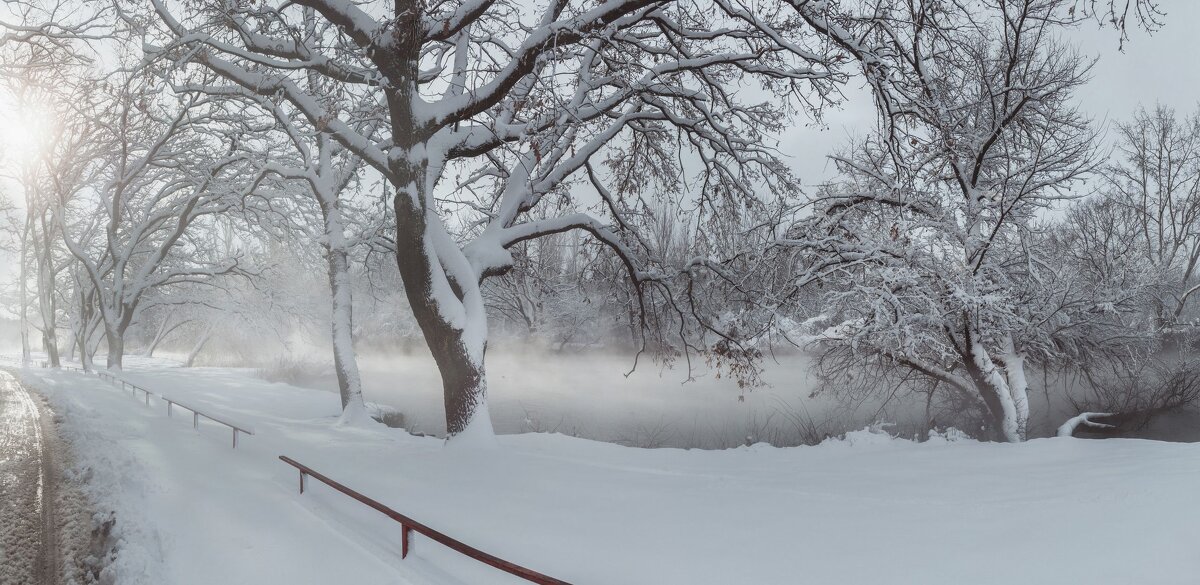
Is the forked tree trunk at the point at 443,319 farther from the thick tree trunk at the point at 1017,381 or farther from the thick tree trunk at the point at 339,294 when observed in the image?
the thick tree trunk at the point at 1017,381

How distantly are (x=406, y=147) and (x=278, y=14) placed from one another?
8.57 ft

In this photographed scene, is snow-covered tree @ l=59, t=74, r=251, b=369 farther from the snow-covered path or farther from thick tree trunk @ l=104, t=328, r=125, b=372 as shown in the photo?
the snow-covered path

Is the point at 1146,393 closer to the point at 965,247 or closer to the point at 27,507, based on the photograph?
the point at 965,247

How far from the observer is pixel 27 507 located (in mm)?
7090

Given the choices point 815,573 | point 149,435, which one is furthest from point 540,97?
point 149,435

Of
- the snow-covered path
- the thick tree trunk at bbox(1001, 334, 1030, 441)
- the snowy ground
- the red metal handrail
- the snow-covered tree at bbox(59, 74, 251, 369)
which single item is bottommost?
the snow-covered path

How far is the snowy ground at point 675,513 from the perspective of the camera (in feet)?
14.5

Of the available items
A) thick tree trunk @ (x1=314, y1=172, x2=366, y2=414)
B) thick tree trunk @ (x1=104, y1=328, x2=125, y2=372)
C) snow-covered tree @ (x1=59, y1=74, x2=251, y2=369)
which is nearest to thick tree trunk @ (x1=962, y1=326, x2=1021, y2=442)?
thick tree trunk @ (x1=314, y1=172, x2=366, y2=414)

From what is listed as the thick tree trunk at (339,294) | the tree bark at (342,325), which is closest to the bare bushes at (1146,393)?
the tree bark at (342,325)

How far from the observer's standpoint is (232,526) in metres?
6.31

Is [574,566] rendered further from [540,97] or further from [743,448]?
[743,448]

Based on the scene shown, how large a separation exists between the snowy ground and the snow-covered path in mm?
555

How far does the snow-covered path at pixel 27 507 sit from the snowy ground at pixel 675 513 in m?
0.55

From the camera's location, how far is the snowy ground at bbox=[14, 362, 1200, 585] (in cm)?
442
